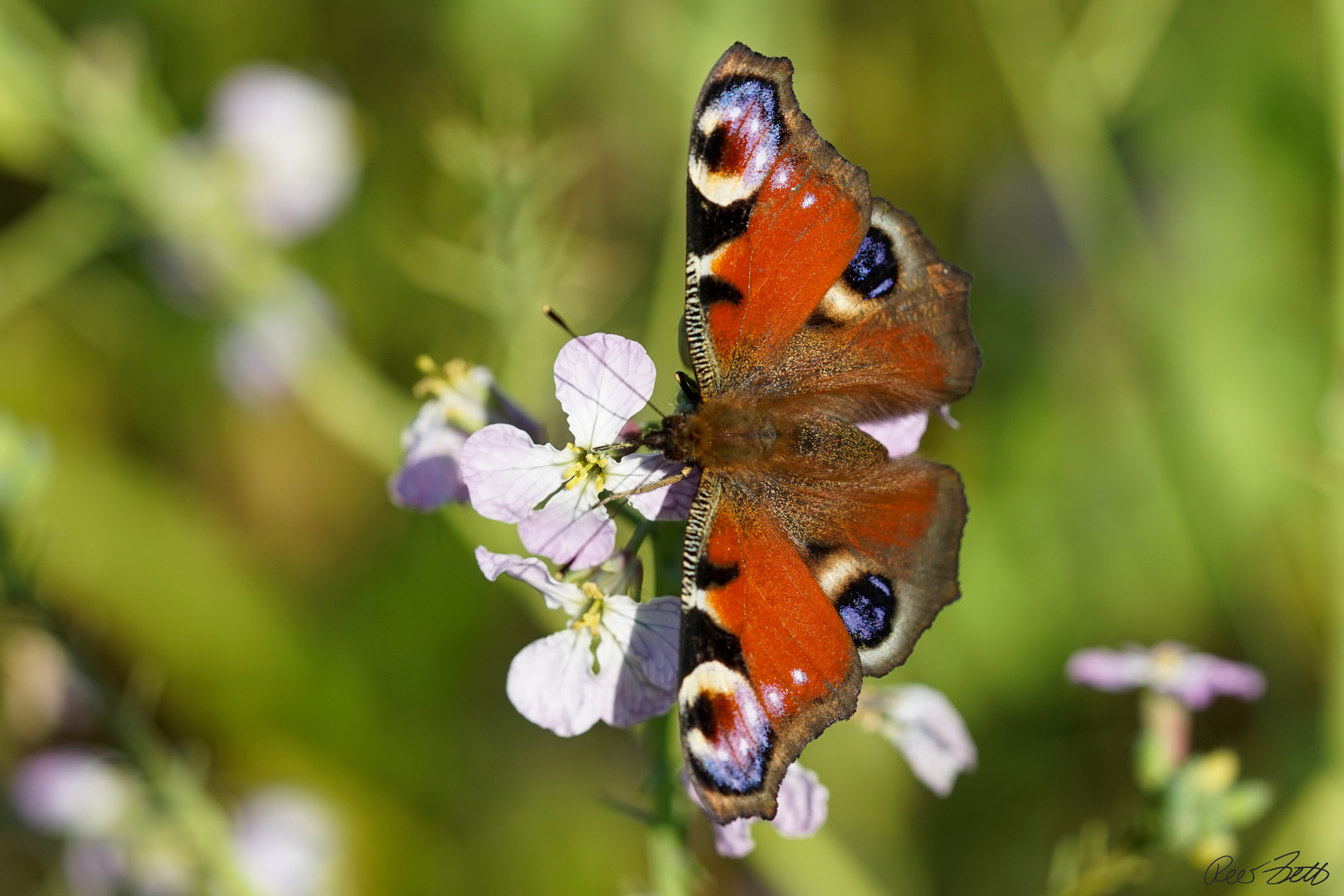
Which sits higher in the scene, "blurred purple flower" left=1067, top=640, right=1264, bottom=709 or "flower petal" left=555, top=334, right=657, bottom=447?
"flower petal" left=555, top=334, right=657, bottom=447

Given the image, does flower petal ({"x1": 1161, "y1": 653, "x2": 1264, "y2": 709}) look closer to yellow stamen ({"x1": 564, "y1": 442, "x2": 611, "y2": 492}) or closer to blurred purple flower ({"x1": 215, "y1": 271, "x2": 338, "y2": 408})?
yellow stamen ({"x1": 564, "y1": 442, "x2": 611, "y2": 492})

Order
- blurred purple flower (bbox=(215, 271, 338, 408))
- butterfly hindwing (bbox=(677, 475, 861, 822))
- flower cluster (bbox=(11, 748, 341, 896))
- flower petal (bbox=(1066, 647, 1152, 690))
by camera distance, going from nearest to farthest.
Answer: butterfly hindwing (bbox=(677, 475, 861, 822)) < flower petal (bbox=(1066, 647, 1152, 690)) < flower cluster (bbox=(11, 748, 341, 896)) < blurred purple flower (bbox=(215, 271, 338, 408))

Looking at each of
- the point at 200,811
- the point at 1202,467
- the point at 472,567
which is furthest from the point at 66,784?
the point at 1202,467

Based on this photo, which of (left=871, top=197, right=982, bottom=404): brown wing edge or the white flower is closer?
the white flower

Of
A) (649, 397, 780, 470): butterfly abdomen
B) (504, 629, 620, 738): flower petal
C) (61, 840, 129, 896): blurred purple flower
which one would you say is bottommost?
(504, 629, 620, 738): flower petal

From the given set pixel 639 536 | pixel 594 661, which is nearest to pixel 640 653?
pixel 594 661

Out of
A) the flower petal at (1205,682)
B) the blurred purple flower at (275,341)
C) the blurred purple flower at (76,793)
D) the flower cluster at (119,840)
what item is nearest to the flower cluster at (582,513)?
the flower petal at (1205,682)

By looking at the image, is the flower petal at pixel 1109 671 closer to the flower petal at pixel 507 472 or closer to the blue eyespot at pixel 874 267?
the blue eyespot at pixel 874 267

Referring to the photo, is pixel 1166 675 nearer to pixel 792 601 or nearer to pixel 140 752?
pixel 792 601

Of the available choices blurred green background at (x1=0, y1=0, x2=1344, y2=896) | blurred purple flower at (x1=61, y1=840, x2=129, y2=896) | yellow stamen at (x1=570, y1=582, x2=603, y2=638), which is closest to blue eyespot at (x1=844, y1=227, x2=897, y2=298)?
yellow stamen at (x1=570, y1=582, x2=603, y2=638)
